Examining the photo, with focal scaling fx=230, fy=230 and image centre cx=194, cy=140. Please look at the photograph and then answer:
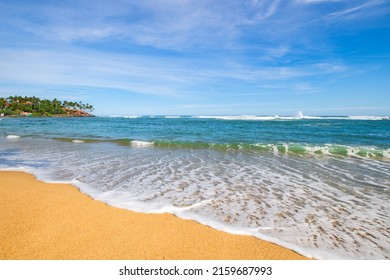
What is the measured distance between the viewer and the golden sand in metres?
2.83

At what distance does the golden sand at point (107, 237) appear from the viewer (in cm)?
283

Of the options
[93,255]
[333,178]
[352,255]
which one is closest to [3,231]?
[93,255]

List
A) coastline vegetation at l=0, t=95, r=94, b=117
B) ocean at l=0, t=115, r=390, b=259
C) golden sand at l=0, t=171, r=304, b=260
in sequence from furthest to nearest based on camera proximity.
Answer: coastline vegetation at l=0, t=95, r=94, b=117 → ocean at l=0, t=115, r=390, b=259 → golden sand at l=0, t=171, r=304, b=260

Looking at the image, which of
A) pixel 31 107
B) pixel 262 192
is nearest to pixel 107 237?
pixel 262 192

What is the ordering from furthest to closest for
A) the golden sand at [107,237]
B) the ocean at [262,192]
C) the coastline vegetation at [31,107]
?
the coastline vegetation at [31,107]
the ocean at [262,192]
the golden sand at [107,237]

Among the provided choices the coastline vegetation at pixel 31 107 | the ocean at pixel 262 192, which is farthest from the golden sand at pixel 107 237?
the coastline vegetation at pixel 31 107

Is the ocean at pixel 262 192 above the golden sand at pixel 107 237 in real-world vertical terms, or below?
below

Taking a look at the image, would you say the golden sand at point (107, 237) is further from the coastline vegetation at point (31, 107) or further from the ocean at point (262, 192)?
the coastline vegetation at point (31, 107)

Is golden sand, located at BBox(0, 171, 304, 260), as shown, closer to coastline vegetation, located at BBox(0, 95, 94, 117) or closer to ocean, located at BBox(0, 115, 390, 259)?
ocean, located at BBox(0, 115, 390, 259)

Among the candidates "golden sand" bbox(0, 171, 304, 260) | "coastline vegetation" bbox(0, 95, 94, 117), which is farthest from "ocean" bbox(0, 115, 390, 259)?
"coastline vegetation" bbox(0, 95, 94, 117)

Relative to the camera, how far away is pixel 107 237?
3158 millimetres

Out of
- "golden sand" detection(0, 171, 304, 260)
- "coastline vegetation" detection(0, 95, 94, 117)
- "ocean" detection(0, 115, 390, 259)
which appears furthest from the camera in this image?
"coastline vegetation" detection(0, 95, 94, 117)

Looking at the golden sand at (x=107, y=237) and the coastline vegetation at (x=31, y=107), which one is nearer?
the golden sand at (x=107, y=237)

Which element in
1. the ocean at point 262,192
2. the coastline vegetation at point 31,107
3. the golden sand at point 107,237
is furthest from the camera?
the coastline vegetation at point 31,107
